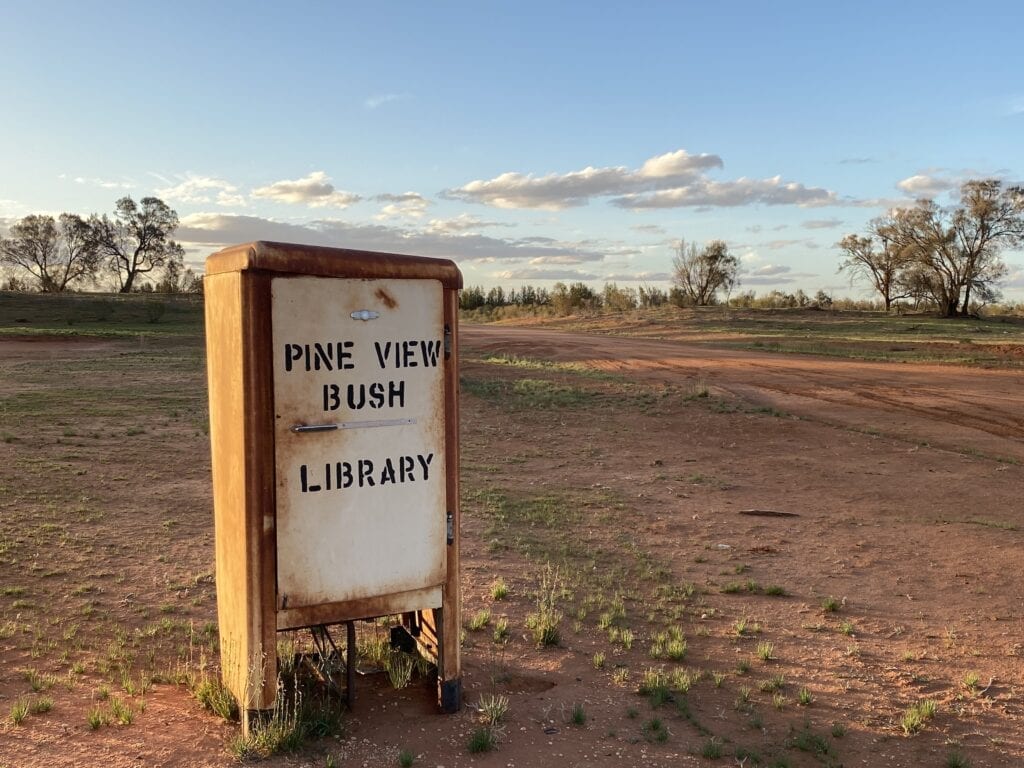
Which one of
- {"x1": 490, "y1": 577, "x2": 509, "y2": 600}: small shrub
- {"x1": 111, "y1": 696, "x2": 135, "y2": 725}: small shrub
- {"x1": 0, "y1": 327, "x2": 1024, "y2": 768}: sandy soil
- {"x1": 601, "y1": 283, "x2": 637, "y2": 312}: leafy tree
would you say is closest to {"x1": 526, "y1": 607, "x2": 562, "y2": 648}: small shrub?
{"x1": 0, "y1": 327, "x2": 1024, "y2": 768}: sandy soil

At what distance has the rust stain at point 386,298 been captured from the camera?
3.84 meters

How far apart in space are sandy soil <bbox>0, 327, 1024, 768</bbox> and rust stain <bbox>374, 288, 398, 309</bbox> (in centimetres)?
200

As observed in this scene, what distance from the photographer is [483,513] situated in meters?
8.11

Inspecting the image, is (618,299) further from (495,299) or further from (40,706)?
(40,706)

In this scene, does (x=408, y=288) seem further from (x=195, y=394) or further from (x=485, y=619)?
(x=195, y=394)

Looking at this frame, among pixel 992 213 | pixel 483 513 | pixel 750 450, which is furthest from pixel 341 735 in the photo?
pixel 992 213

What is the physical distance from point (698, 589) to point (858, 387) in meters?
11.8

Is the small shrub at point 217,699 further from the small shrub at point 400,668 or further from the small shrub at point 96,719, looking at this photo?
the small shrub at point 400,668

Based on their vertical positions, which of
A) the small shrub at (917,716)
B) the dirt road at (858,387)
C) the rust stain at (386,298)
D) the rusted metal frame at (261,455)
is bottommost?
the small shrub at (917,716)

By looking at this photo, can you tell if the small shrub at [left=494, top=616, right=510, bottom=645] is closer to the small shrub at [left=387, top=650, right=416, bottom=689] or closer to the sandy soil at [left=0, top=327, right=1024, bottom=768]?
the sandy soil at [left=0, top=327, right=1024, bottom=768]

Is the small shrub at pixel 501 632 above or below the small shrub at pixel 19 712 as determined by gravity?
below

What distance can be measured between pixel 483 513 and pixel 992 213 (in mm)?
43347

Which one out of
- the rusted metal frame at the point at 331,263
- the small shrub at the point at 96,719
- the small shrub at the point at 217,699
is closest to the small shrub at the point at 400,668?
the small shrub at the point at 217,699

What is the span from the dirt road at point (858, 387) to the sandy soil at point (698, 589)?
0.58 ft
